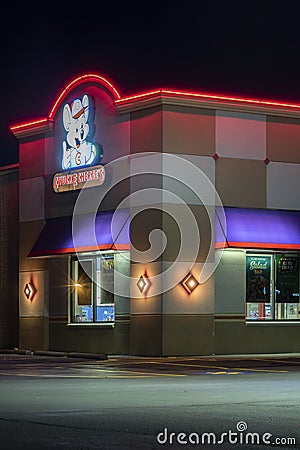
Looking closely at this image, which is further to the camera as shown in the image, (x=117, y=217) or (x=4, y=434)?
(x=117, y=217)

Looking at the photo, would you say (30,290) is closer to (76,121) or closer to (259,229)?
(76,121)

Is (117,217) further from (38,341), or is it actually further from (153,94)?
(38,341)

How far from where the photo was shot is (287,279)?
33.9 metres

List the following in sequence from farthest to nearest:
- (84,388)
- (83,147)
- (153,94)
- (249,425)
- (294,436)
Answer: (83,147) → (153,94) → (84,388) → (249,425) → (294,436)

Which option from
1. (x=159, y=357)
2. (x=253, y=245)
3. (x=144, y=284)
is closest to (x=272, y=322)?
(x=253, y=245)

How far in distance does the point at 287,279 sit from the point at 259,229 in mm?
2491

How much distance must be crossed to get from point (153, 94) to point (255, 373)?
1175cm

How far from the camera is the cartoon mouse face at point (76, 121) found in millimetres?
34625

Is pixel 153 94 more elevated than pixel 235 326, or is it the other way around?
pixel 153 94

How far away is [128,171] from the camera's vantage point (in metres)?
32.8

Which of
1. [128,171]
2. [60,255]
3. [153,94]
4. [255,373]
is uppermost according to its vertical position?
Result: [153,94]

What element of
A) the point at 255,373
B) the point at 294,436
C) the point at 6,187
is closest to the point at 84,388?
the point at 255,373

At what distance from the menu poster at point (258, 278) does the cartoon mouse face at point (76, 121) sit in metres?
7.39

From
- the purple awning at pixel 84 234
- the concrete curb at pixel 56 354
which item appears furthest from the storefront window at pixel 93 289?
the concrete curb at pixel 56 354
